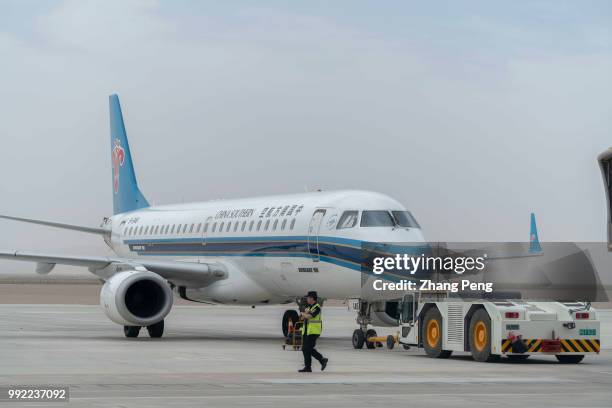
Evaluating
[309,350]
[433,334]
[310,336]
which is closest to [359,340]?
[433,334]

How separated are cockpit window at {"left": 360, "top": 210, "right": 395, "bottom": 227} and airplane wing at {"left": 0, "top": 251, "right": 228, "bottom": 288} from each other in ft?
20.9

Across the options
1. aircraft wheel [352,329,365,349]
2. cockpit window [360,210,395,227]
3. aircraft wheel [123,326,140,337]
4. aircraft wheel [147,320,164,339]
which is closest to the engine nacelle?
aircraft wheel [123,326,140,337]

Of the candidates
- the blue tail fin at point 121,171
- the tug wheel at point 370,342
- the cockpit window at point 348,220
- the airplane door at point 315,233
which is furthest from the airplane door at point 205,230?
the blue tail fin at point 121,171

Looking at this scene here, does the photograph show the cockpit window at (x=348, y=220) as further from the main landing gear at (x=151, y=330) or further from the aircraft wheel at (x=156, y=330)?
the aircraft wheel at (x=156, y=330)

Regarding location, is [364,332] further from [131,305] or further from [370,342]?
[131,305]

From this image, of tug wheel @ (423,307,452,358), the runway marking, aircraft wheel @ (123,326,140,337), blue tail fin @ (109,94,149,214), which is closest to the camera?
the runway marking

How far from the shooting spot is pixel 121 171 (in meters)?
46.5

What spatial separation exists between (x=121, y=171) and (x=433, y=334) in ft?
73.6

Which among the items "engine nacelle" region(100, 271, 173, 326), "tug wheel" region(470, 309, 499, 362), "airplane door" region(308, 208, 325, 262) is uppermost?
"airplane door" region(308, 208, 325, 262)

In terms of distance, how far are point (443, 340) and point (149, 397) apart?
999 cm

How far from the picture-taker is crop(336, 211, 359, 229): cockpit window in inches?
1155

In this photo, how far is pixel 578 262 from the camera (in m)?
27.7

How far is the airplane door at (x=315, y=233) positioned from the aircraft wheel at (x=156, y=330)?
5.95 m

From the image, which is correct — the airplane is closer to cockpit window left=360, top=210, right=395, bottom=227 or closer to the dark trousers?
cockpit window left=360, top=210, right=395, bottom=227
